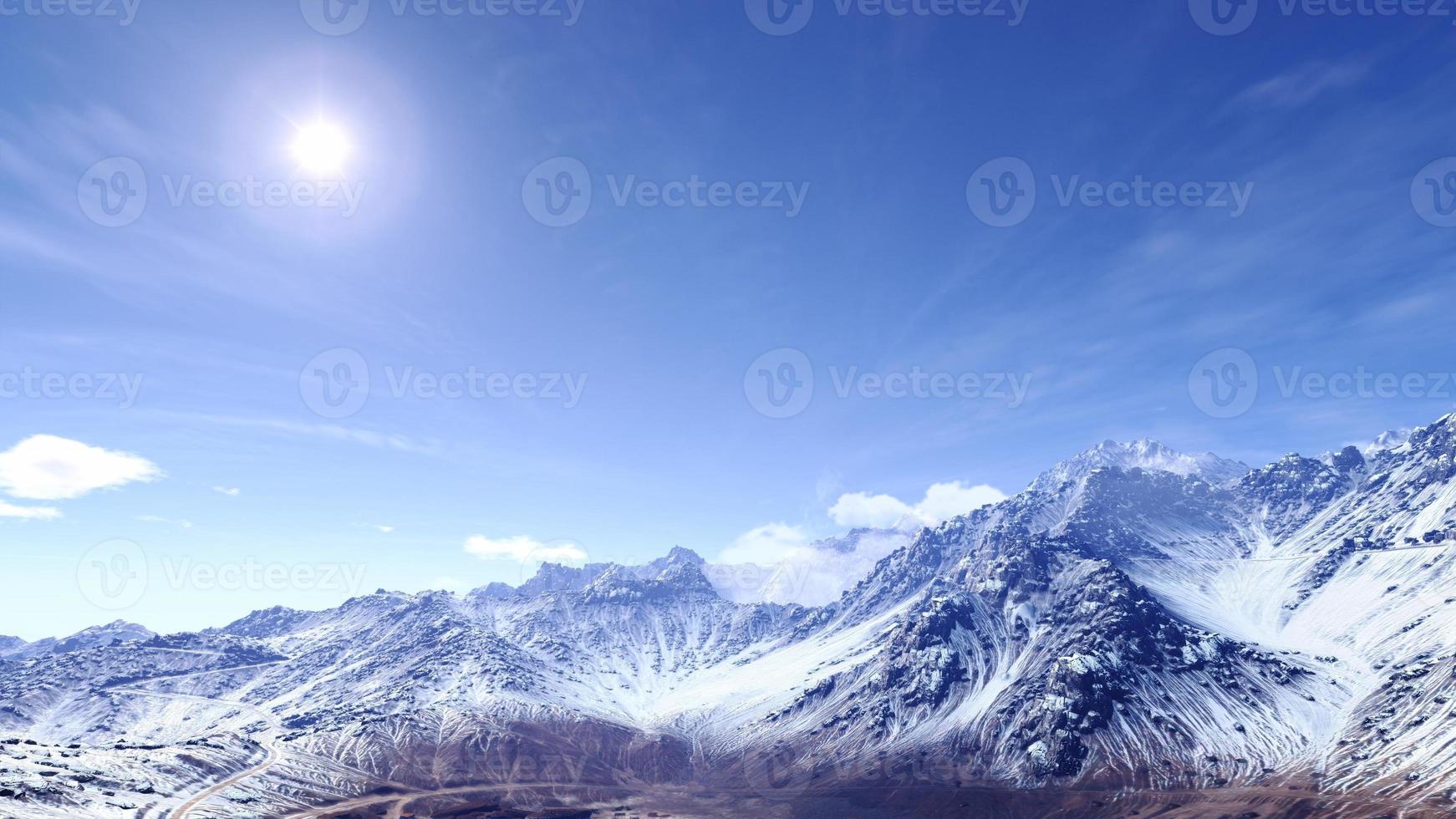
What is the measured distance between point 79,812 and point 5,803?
16543 millimetres

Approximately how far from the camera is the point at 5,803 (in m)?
177

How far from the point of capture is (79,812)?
188m
